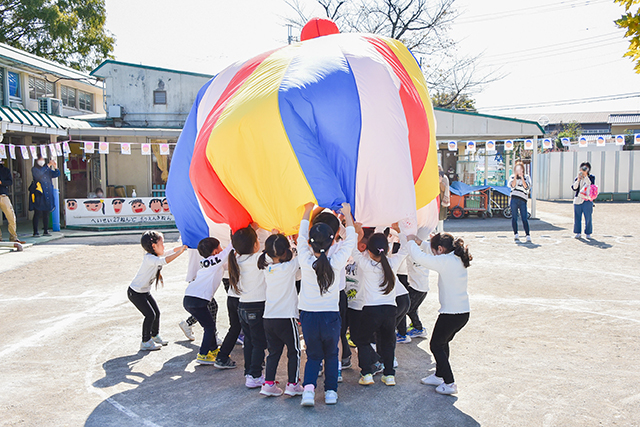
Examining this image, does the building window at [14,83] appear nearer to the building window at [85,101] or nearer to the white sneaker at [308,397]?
the building window at [85,101]

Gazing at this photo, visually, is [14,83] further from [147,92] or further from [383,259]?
[383,259]

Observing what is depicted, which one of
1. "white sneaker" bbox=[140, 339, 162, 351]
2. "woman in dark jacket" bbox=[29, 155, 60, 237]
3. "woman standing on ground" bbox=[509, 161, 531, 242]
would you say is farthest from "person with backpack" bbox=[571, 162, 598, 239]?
"woman in dark jacket" bbox=[29, 155, 60, 237]

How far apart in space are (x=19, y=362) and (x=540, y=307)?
5708 millimetres

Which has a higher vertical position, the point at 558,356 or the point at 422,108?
the point at 422,108

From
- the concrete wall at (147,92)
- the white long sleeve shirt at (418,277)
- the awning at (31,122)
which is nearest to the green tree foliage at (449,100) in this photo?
the concrete wall at (147,92)

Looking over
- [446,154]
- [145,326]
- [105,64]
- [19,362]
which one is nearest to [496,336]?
[145,326]

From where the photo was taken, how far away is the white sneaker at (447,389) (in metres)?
3.93

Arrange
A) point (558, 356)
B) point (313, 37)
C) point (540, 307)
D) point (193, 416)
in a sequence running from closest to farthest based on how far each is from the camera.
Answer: point (193, 416) → point (558, 356) → point (313, 37) → point (540, 307)

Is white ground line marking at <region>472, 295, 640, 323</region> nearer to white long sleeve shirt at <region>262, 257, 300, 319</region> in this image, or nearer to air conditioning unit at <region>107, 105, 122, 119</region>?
white long sleeve shirt at <region>262, 257, 300, 319</region>

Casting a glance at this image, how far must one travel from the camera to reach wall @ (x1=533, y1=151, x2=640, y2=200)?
2166 centimetres

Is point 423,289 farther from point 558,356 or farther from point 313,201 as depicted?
point 313,201

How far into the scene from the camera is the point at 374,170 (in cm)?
417

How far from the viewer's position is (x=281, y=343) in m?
4.08

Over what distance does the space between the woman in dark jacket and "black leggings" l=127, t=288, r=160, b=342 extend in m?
9.24
